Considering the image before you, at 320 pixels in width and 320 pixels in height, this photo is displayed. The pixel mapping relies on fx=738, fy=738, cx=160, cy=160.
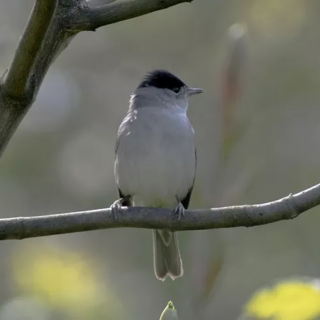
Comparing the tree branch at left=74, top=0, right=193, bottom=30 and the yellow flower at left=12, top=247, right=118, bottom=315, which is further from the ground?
the tree branch at left=74, top=0, right=193, bottom=30

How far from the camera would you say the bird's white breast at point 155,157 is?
4.55 m

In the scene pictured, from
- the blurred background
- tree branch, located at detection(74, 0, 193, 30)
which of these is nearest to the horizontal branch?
tree branch, located at detection(74, 0, 193, 30)

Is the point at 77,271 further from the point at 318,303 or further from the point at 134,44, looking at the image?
the point at 134,44

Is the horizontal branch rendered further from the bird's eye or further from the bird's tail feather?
the bird's eye

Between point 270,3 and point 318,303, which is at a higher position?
point 318,303

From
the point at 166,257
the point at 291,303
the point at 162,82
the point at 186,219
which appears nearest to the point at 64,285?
the point at 186,219

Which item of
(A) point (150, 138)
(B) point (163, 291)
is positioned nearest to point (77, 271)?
(A) point (150, 138)

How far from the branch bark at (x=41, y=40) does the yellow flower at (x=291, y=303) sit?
0.89 metres

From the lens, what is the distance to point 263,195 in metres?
8.07

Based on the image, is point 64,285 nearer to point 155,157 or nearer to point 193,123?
point 155,157

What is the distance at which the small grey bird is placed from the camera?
4.55 m

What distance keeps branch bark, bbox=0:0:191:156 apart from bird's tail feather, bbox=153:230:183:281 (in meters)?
2.58

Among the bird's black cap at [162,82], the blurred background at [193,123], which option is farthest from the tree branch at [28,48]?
the blurred background at [193,123]

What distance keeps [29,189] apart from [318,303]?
692 cm
